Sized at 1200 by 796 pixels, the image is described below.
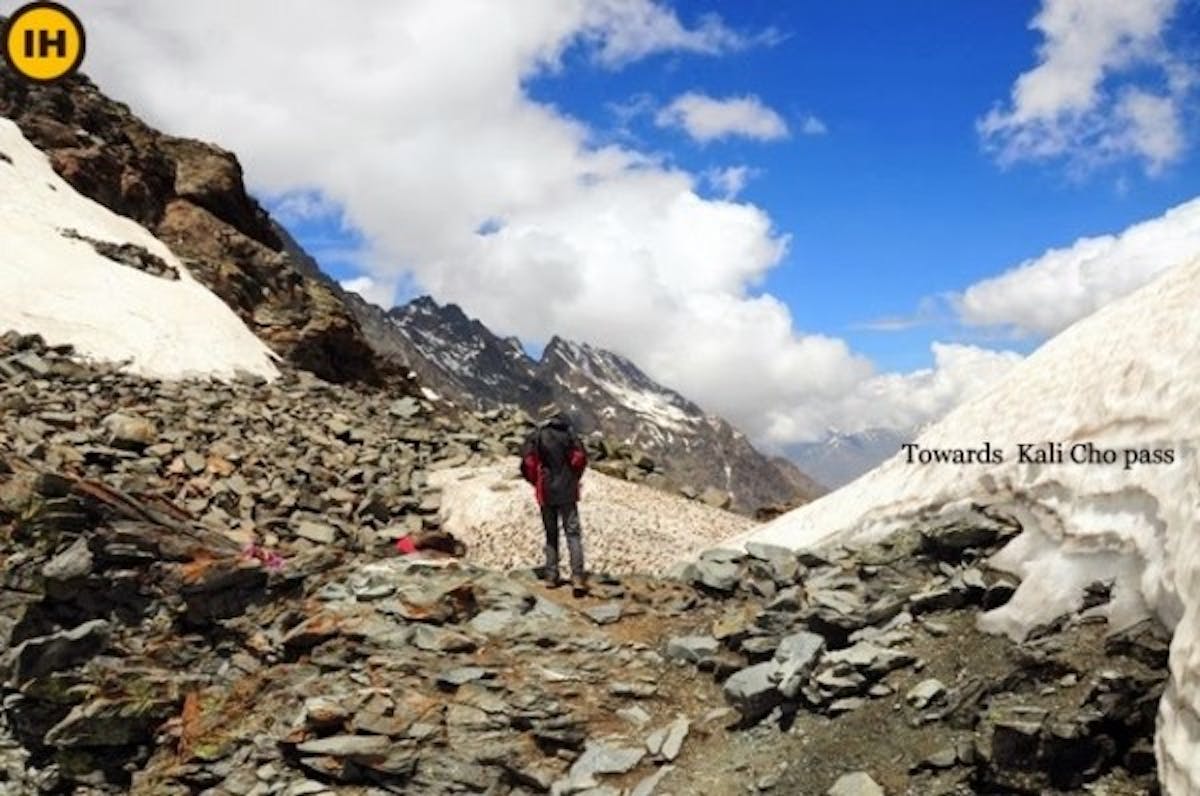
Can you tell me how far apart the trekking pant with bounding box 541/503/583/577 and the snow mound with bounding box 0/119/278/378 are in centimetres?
2499

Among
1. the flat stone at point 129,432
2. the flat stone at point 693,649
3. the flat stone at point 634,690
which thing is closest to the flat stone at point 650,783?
the flat stone at point 634,690

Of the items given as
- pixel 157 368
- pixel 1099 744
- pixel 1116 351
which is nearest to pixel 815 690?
pixel 1099 744

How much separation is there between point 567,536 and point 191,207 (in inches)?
2114

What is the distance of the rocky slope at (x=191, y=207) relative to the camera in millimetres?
54125

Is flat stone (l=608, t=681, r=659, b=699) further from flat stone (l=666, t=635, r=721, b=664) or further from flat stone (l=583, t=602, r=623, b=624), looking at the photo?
flat stone (l=583, t=602, r=623, b=624)

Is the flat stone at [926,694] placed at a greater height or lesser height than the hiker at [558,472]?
lesser

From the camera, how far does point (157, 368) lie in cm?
3831

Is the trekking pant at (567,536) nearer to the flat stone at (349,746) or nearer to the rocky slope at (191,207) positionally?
the flat stone at (349,746)

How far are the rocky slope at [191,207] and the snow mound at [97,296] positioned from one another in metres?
2.44

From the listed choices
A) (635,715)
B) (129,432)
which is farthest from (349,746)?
(129,432)

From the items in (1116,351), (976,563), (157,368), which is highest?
(157,368)

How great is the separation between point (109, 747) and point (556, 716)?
7427 mm

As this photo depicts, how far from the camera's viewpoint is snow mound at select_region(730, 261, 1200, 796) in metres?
9.79

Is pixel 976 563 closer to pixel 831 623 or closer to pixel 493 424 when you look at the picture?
pixel 831 623
